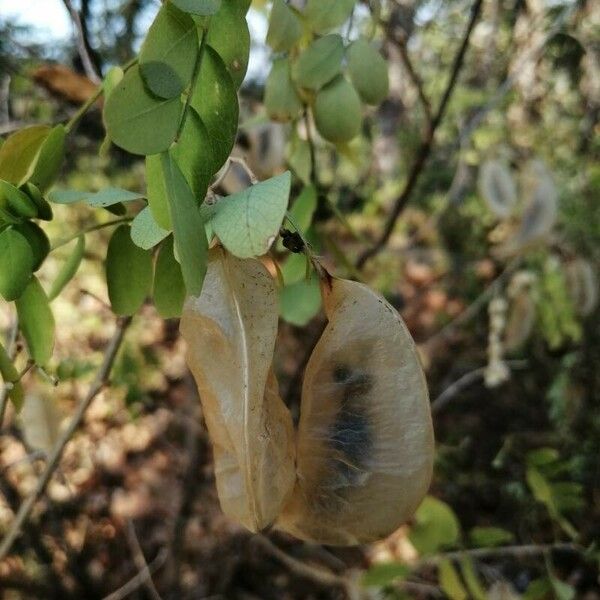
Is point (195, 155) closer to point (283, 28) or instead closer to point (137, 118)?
point (137, 118)

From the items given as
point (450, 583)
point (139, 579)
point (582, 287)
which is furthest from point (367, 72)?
point (582, 287)

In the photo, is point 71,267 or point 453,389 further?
point 453,389

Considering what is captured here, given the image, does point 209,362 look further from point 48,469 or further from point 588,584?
point 588,584

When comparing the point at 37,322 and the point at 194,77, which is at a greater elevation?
the point at 194,77

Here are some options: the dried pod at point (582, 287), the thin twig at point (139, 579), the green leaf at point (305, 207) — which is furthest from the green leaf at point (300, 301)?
the dried pod at point (582, 287)

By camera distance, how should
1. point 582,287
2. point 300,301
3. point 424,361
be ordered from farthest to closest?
point 424,361
point 582,287
point 300,301

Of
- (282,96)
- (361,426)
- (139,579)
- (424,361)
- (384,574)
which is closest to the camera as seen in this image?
(361,426)

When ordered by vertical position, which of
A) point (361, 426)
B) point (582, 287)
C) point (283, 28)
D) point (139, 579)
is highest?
point (283, 28)
